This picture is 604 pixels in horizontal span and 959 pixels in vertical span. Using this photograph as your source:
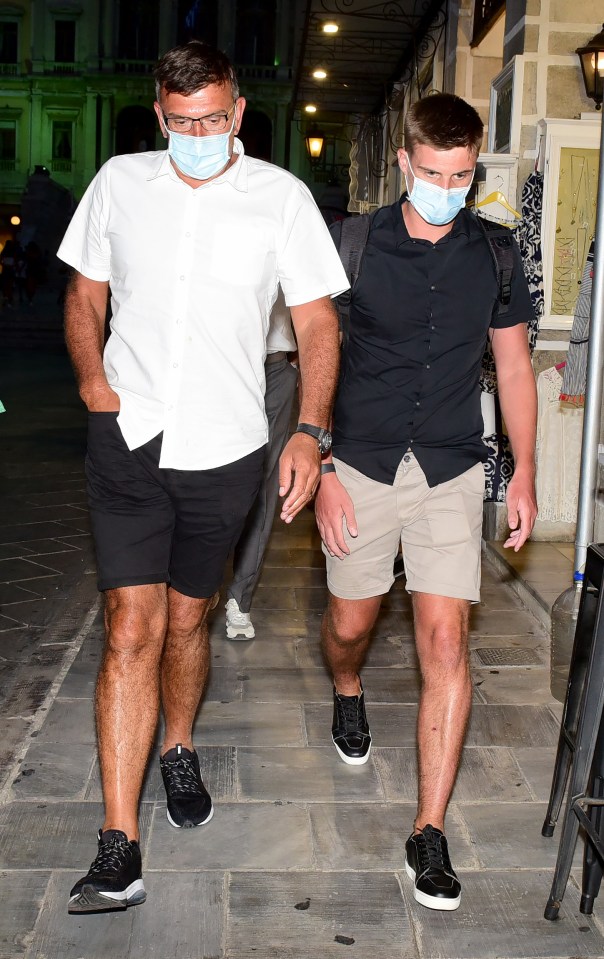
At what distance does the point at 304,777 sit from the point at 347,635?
1.67ft

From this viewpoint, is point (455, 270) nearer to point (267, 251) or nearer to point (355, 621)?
point (267, 251)

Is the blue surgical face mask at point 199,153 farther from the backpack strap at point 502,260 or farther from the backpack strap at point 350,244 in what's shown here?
the backpack strap at point 502,260

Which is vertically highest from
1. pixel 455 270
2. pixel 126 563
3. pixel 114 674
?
pixel 455 270

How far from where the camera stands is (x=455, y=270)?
319cm

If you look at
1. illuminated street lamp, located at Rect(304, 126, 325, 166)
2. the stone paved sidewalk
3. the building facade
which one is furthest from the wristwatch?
the building facade

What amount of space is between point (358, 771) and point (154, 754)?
708mm

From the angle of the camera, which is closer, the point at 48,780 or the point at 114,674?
the point at 114,674

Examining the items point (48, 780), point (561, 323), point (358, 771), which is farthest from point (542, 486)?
point (48, 780)

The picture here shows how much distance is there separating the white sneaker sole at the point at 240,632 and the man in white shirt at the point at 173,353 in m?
2.13

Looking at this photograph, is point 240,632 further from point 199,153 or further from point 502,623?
point 199,153

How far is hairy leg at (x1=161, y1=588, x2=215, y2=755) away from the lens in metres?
3.35

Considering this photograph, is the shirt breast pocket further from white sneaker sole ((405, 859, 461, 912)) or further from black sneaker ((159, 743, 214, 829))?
white sneaker sole ((405, 859, 461, 912))

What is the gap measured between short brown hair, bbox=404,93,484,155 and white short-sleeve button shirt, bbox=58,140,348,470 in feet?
1.24

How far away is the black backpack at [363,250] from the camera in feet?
10.6
